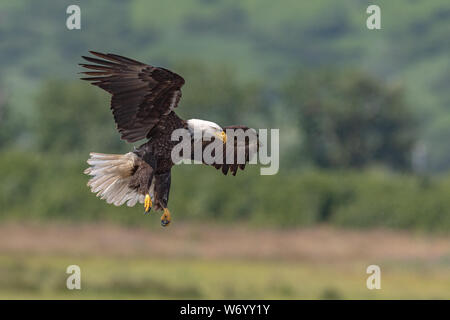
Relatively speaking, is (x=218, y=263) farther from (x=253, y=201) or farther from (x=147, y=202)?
(x=147, y=202)

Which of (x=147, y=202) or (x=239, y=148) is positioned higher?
(x=239, y=148)

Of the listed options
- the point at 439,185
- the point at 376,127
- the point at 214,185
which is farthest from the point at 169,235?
the point at 376,127

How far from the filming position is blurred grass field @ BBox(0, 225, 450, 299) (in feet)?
78.6

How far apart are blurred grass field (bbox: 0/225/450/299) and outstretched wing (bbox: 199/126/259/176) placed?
13615 mm

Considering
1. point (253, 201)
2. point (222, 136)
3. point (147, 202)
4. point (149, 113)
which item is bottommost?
point (147, 202)

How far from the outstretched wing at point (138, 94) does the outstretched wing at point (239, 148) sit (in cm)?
85

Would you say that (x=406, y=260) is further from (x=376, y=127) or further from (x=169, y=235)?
(x=376, y=127)

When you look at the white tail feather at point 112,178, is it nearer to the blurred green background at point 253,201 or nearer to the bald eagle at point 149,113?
the bald eagle at point 149,113

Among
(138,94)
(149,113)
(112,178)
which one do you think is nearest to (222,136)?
(149,113)

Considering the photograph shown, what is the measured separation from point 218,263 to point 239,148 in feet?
65.0

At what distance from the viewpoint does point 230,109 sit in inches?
2359

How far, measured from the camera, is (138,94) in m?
8.34

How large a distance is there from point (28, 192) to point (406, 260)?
578 inches

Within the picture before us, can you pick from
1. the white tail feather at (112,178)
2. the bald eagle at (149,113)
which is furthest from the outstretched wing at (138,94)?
the white tail feather at (112,178)
